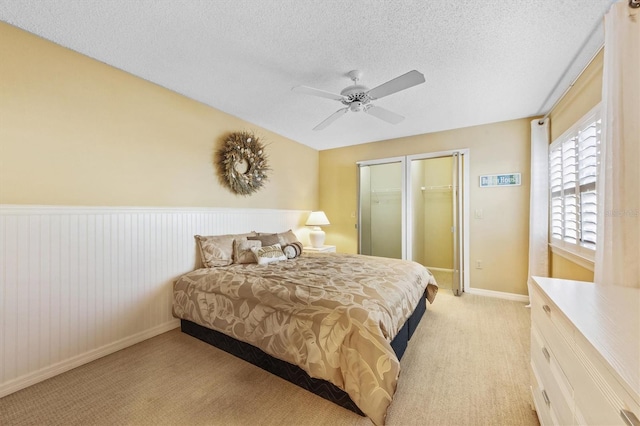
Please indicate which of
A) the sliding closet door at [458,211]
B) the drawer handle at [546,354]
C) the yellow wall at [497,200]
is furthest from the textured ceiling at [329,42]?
the drawer handle at [546,354]

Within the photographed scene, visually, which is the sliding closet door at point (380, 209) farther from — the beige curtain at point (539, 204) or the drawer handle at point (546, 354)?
the drawer handle at point (546, 354)

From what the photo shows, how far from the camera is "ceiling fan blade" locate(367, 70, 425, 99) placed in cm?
183

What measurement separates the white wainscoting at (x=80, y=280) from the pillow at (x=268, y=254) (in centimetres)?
75

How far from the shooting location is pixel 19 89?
1828mm

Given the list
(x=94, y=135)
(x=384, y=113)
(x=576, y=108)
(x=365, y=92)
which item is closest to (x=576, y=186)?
(x=576, y=108)

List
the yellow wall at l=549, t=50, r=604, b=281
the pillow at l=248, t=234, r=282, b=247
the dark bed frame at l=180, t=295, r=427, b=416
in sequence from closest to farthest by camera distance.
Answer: the dark bed frame at l=180, t=295, r=427, b=416, the yellow wall at l=549, t=50, r=604, b=281, the pillow at l=248, t=234, r=282, b=247

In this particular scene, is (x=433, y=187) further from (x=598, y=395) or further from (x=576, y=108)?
(x=598, y=395)

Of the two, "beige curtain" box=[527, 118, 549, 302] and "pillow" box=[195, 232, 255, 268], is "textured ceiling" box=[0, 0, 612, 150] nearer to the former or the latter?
"beige curtain" box=[527, 118, 549, 302]

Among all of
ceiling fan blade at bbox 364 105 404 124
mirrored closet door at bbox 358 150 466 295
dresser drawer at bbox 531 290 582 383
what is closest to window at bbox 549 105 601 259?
dresser drawer at bbox 531 290 582 383

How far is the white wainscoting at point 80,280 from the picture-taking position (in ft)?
5.83

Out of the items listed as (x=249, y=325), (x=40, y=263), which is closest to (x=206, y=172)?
(x=40, y=263)

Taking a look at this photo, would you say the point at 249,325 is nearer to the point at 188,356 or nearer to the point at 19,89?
the point at 188,356

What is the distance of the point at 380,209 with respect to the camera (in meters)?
5.34

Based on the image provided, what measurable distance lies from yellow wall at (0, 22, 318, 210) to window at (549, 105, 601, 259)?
3668mm
